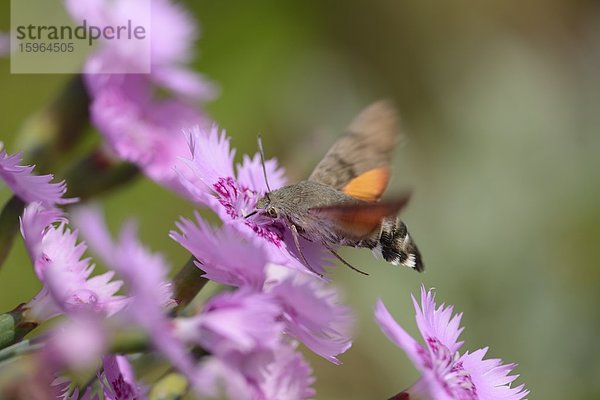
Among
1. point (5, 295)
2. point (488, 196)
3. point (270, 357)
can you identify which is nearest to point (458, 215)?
point (488, 196)

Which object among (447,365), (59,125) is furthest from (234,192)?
(59,125)

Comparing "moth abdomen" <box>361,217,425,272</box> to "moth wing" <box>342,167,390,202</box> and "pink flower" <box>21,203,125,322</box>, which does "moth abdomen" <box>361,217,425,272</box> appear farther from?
"pink flower" <box>21,203,125,322</box>

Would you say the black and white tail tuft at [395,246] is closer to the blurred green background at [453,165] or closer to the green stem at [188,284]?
the green stem at [188,284]

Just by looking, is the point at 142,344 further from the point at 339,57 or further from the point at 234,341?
the point at 339,57

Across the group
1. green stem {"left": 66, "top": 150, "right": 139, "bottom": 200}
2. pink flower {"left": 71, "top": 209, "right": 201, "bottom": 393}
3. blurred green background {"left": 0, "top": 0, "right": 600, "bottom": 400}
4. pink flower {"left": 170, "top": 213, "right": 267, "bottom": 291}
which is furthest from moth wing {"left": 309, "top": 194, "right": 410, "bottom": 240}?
blurred green background {"left": 0, "top": 0, "right": 600, "bottom": 400}

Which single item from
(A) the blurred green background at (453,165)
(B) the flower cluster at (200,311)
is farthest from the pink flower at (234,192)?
(A) the blurred green background at (453,165)

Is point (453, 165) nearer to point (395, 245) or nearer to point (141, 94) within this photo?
point (141, 94)
